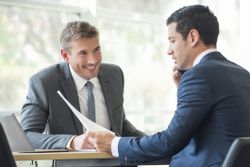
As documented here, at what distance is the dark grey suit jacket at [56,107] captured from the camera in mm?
3178

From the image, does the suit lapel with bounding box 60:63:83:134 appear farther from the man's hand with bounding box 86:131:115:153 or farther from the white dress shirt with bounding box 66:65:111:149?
the man's hand with bounding box 86:131:115:153

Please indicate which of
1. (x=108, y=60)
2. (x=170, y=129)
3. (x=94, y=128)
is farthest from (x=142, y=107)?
(x=170, y=129)

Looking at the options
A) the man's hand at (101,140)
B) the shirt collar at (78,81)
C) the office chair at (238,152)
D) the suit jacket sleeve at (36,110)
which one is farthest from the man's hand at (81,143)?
the office chair at (238,152)

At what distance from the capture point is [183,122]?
2219mm

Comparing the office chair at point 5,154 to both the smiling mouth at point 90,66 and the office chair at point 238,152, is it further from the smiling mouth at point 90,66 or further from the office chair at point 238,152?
the smiling mouth at point 90,66

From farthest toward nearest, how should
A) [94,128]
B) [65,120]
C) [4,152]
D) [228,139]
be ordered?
[65,120] < [94,128] < [228,139] < [4,152]

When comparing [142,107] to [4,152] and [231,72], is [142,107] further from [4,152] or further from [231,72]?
[4,152]

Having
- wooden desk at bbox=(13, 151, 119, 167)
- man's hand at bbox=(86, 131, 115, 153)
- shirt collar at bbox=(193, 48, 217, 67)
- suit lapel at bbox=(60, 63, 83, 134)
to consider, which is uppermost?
shirt collar at bbox=(193, 48, 217, 67)

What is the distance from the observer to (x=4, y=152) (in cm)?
173

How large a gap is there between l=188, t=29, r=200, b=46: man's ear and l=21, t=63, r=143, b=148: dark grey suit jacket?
0.99 meters

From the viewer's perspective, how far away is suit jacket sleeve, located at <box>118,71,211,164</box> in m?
2.21

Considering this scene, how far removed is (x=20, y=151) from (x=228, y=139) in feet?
3.24

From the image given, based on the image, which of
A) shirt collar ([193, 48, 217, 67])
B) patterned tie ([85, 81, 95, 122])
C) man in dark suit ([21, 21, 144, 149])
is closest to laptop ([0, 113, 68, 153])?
man in dark suit ([21, 21, 144, 149])

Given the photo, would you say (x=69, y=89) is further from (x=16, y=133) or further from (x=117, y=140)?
(x=117, y=140)
